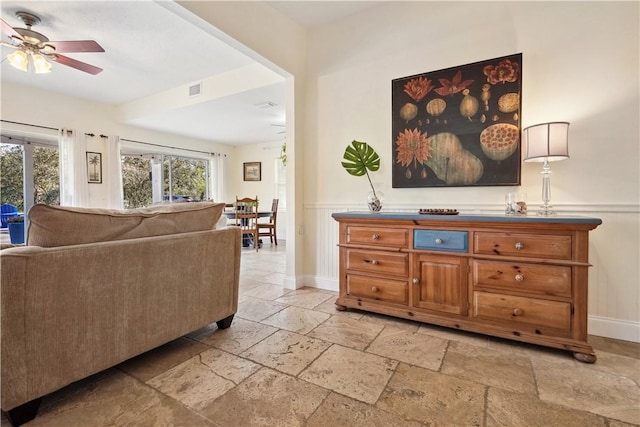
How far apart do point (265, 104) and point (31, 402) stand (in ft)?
13.6

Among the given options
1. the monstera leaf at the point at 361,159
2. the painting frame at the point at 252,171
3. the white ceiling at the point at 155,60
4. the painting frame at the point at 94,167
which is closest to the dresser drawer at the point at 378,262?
the monstera leaf at the point at 361,159

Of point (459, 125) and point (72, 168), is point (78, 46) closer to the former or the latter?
point (72, 168)

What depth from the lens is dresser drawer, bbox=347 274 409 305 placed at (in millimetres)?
2186

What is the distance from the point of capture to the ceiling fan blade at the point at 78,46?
2680mm

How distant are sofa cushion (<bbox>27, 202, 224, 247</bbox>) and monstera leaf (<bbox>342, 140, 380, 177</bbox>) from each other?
129cm

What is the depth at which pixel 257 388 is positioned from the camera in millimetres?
1403

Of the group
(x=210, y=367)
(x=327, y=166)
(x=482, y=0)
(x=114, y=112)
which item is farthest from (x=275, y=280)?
(x=114, y=112)

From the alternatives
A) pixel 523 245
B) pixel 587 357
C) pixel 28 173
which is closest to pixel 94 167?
pixel 28 173

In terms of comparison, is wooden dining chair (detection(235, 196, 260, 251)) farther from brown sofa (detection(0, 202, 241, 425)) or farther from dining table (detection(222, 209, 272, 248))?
brown sofa (detection(0, 202, 241, 425))

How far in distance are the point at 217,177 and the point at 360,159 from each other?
5.64 meters

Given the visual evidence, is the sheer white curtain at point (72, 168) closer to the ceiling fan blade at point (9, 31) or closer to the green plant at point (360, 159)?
the ceiling fan blade at point (9, 31)

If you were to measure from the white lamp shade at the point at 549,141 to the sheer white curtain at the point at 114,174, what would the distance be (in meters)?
6.24

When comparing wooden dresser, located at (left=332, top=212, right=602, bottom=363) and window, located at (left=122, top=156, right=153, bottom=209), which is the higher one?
window, located at (left=122, top=156, right=153, bottom=209)

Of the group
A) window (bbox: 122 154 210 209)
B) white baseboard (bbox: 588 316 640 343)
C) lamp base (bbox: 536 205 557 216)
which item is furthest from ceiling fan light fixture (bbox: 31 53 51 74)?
white baseboard (bbox: 588 316 640 343)
